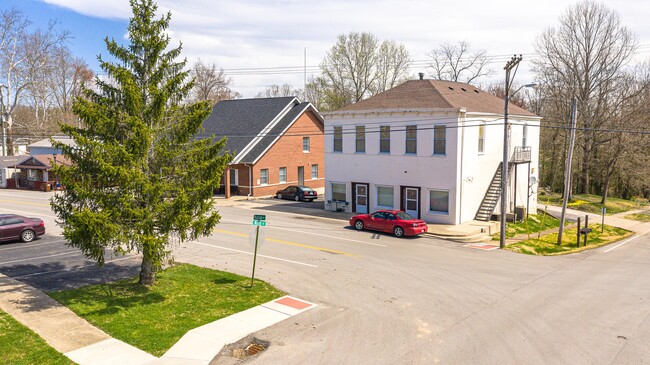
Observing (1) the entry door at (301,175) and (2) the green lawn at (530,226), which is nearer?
(2) the green lawn at (530,226)

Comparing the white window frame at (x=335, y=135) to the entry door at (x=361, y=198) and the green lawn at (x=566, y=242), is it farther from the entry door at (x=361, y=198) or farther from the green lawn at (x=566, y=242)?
the green lawn at (x=566, y=242)

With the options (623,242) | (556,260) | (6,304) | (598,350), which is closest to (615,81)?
(623,242)

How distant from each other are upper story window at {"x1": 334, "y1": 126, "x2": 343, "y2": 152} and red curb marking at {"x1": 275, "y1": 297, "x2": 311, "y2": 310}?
19599 millimetres

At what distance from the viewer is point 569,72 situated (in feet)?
170

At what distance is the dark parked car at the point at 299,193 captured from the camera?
40.2m

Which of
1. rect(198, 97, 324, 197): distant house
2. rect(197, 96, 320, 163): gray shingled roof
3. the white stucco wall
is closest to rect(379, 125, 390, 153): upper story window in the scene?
the white stucco wall

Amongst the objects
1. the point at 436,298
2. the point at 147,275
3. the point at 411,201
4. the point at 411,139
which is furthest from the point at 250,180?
the point at 436,298

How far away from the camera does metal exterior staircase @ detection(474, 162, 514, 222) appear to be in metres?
31.4

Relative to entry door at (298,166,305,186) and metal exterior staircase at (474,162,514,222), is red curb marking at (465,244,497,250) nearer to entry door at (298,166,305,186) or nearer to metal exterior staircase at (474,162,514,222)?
metal exterior staircase at (474,162,514,222)

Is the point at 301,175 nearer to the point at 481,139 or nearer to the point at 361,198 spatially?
the point at 361,198

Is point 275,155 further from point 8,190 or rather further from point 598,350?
point 598,350

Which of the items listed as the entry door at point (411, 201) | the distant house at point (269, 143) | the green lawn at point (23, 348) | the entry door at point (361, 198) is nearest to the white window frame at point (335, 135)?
the entry door at point (361, 198)

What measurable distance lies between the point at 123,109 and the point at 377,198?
2046cm

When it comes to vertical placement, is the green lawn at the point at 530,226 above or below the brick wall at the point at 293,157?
below
